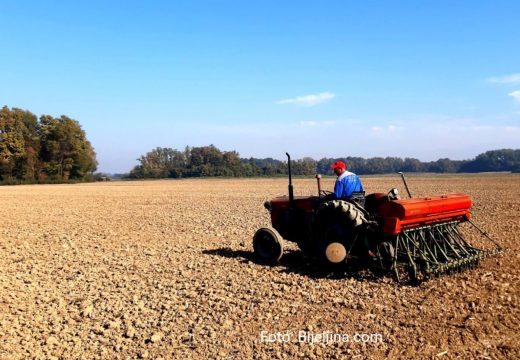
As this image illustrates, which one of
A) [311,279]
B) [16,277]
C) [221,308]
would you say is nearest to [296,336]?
[221,308]

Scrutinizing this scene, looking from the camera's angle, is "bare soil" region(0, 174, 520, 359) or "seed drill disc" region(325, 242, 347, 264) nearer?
"bare soil" region(0, 174, 520, 359)

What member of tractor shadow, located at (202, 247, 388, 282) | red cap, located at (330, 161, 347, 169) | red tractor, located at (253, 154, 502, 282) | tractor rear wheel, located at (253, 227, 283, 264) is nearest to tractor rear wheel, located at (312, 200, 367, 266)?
red tractor, located at (253, 154, 502, 282)

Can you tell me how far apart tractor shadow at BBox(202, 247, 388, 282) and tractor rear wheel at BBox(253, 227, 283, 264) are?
112 millimetres

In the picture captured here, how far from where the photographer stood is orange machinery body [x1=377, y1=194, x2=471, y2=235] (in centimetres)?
628

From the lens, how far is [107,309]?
18.5ft

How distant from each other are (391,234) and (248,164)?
88.0 metres

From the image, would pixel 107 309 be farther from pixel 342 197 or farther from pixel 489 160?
pixel 489 160

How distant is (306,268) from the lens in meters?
7.55

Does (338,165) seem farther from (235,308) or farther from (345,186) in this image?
(235,308)

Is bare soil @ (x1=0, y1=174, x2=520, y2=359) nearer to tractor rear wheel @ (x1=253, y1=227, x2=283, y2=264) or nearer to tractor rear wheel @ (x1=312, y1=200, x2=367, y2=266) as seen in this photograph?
tractor rear wheel @ (x1=253, y1=227, x2=283, y2=264)

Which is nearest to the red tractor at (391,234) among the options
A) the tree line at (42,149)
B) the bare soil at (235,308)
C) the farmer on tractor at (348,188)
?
the farmer on tractor at (348,188)

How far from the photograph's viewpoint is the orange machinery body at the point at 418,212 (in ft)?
20.6

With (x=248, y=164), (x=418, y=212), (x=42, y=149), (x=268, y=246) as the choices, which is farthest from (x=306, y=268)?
(x=248, y=164)

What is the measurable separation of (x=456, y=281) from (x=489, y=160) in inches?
4536
